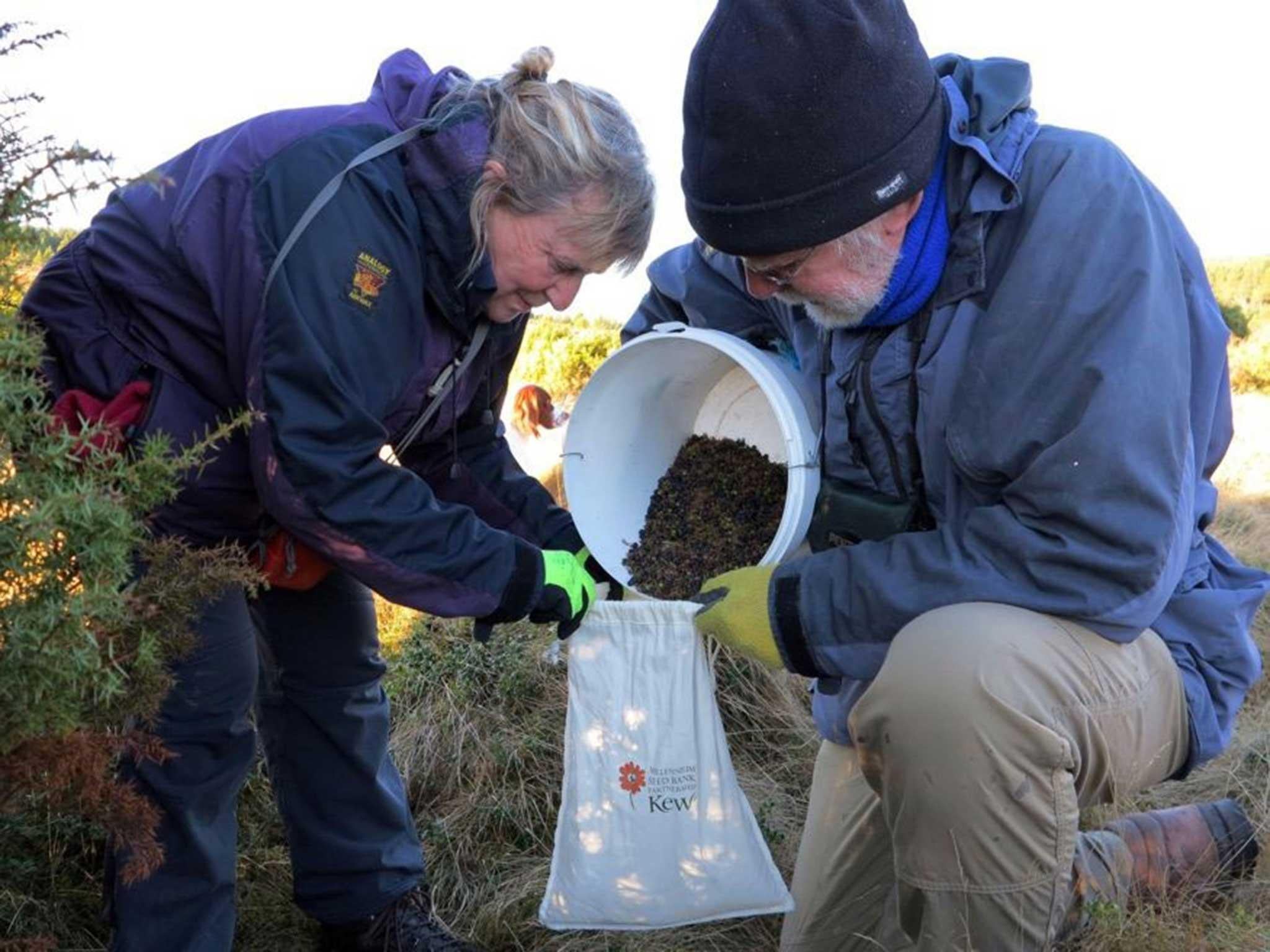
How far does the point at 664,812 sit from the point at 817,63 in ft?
4.43

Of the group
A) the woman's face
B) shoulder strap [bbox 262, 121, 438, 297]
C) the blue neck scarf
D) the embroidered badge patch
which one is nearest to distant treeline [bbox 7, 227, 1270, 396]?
shoulder strap [bbox 262, 121, 438, 297]

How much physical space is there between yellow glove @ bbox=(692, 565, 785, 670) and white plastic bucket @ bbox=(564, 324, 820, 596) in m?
0.11

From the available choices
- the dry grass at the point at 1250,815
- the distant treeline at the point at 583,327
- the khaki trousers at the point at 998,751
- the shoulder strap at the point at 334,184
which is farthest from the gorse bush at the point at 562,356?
the khaki trousers at the point at 998,751

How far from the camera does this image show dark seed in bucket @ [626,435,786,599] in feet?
8.28

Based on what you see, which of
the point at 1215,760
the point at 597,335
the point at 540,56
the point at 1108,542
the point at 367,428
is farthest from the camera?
the point at 597,335

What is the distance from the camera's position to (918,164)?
2.03m

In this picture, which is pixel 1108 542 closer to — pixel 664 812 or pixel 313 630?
pixel 664 812

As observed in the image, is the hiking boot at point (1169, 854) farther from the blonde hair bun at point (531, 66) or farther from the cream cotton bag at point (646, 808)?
the blonde hair bun at point (531, 66)

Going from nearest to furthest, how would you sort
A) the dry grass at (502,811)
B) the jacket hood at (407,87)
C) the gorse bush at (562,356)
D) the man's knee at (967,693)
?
the man's knee at (967,693) < the jacket hood at (407,87) < the dry grass at (502,811) < the gorse bush at (562,356)

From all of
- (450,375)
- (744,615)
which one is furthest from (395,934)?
(450,375)

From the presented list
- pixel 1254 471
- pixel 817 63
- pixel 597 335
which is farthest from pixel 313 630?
pixel 1254 471

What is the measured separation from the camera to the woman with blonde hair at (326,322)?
1964 millimetres

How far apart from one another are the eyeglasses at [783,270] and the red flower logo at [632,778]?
→ 0.92m

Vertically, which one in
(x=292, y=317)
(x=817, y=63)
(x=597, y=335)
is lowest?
(x=597, y=335)
